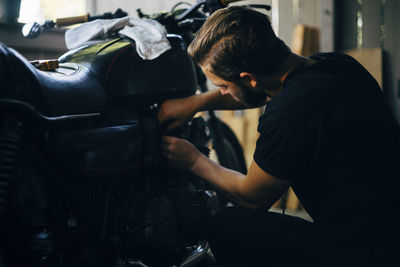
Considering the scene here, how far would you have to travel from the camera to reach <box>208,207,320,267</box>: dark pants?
1088 millimetres

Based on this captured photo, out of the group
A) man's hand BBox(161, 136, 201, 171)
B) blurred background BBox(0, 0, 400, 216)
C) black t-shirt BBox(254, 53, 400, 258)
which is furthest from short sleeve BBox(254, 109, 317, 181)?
blurred background BBox(0, 0, 400, 216)

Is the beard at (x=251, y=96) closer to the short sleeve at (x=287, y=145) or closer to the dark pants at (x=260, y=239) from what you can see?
the short sleeve at (x=287, y=145)

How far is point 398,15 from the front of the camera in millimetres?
2861

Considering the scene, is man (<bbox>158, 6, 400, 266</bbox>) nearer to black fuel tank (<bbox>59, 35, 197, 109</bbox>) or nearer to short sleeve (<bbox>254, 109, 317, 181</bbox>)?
short sleeve (<bbox>254, 109, 317, 181</bbox>)

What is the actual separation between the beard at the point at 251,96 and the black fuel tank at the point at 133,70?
0.27 m

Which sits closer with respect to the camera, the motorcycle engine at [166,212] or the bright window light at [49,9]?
the motorcycle engine at [166,212]

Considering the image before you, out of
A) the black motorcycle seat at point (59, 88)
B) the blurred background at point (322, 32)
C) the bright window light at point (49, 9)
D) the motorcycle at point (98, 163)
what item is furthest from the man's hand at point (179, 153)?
the bright window light at point (49, 9)

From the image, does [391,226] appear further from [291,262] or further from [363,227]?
[291,262]

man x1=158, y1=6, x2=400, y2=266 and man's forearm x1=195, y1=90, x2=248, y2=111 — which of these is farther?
man's forearm x1=195, y1=90, x2=248, y2=111

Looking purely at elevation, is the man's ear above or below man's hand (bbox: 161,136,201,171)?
above

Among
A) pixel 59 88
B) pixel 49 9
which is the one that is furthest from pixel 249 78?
pixel 49 9

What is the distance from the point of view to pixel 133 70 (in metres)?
1.29

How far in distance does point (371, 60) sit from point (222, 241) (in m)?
2.14

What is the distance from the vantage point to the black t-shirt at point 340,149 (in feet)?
3.30
